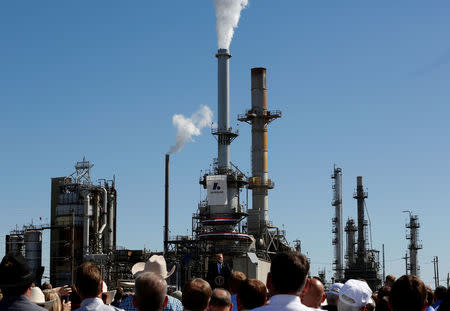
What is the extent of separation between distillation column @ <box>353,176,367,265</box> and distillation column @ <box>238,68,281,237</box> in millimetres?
26935

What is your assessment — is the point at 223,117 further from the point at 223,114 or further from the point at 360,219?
the point at 360,219

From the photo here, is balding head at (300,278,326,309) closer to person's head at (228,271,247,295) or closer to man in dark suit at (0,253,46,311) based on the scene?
person's head at (228,271,247,295)

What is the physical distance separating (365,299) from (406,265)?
112684 mm

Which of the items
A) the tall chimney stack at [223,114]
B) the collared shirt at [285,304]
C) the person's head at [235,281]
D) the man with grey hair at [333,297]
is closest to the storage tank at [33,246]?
the tall chimney stack at [223,114]

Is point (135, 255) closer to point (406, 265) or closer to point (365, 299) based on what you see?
point (406, 265)

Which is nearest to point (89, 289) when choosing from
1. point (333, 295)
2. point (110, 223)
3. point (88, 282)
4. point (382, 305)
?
point (88, 282)

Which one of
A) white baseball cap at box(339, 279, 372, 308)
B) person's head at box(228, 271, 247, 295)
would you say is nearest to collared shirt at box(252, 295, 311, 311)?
white baseball cap at box(339, 279, 372, 308)

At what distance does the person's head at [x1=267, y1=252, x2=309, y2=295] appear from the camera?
5.61m

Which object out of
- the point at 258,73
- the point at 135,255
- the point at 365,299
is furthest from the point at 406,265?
the point at 365,299

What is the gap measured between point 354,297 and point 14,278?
386cm

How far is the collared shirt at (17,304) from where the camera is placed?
6.24 meters

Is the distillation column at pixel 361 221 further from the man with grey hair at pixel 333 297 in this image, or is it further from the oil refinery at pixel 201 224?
the man with grey hair at pixel 333 297

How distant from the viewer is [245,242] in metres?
74.2

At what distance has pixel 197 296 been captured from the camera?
7227 mm
